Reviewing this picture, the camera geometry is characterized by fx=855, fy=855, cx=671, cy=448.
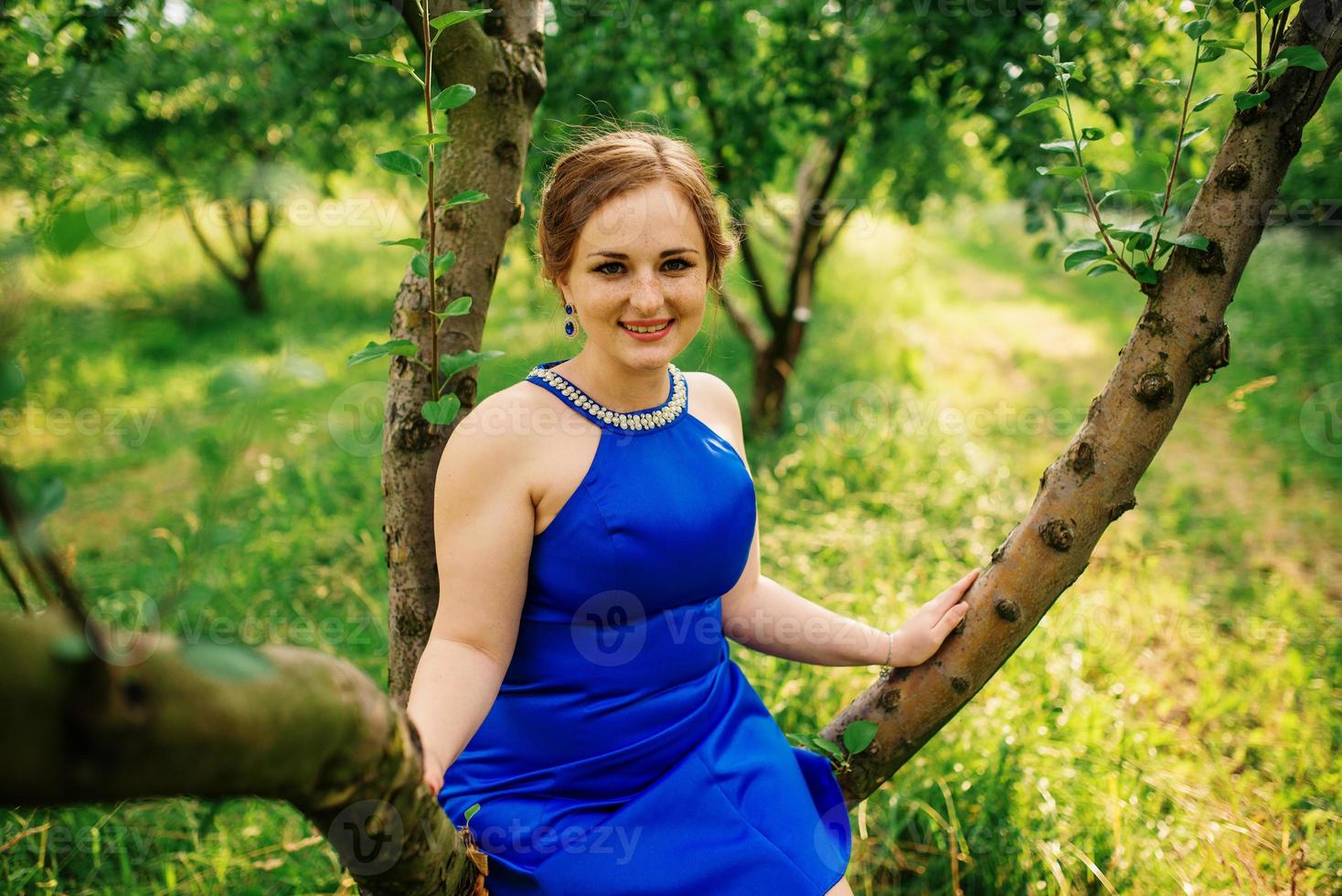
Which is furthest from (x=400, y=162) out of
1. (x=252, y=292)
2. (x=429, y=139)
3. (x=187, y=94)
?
(x=252, y=292)

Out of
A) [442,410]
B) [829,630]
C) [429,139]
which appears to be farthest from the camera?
[829,630]

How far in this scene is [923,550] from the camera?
3.97 m

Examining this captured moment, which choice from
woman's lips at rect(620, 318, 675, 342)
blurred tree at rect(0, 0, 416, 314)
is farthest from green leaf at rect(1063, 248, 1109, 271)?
blurred tree at rect(0, 0, 416, 314)

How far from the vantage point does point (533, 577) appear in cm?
152

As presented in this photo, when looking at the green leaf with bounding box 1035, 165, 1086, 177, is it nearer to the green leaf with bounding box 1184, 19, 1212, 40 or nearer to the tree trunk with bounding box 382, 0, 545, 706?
the green leaf with bounding box 1184, 19, 1212, 40

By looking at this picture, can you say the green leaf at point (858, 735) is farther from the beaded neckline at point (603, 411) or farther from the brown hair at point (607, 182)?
A: the brown hair at point (607, 182)

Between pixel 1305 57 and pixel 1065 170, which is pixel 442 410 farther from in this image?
pixel 1305 57

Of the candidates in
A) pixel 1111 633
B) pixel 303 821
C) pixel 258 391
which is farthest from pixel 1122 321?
pixel 258 391

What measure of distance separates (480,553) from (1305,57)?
144 cm

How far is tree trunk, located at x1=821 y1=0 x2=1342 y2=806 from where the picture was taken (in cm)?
135

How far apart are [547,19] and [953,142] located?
3115 mm

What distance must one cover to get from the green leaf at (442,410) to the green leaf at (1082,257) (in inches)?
41.6

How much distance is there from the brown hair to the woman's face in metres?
0.02

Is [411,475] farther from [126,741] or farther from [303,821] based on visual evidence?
[303,821]
